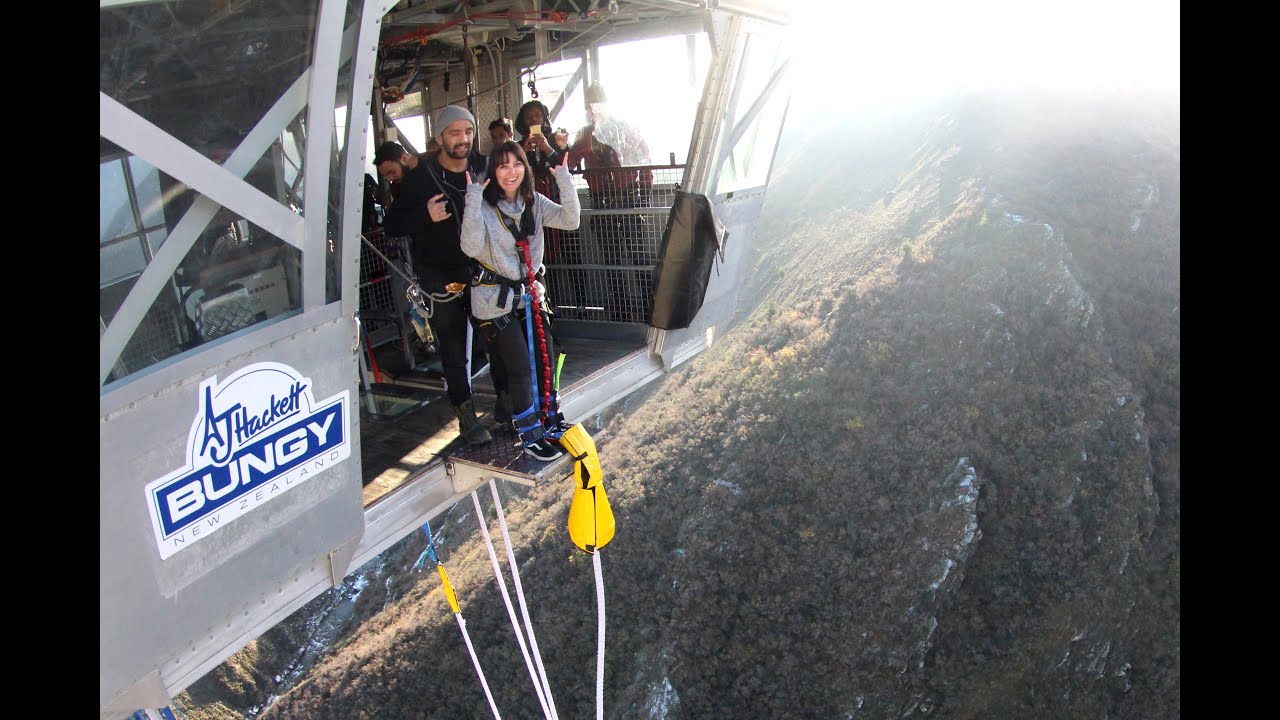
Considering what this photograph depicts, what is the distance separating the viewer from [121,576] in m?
3.05

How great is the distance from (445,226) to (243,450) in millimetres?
1699

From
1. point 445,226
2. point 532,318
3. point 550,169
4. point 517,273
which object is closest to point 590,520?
point 532,318

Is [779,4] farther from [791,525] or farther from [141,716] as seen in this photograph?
[791,525]

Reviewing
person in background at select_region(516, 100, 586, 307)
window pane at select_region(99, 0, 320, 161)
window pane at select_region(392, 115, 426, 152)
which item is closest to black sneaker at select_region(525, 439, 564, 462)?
person in background at select_region(516, 100, 586, 307)

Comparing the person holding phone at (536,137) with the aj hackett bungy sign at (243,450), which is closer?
the aj hackett bungy sign at (243,450)

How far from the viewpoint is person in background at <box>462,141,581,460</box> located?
428 cm

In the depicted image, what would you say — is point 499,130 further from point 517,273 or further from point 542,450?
point 542,450

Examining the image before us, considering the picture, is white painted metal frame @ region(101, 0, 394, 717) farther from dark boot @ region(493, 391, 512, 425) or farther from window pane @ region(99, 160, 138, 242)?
dark boot @ region(493, 391, 512, 425)

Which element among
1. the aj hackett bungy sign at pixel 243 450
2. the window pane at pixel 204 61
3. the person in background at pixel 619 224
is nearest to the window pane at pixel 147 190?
the window pane at pixel 204 61

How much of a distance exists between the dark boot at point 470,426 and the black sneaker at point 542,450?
430 millimetres

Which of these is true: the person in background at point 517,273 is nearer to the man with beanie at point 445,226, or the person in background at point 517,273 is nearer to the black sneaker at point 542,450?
the black sneaker at point 542,450

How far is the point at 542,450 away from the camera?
4.71 m

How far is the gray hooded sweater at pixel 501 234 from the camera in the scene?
4277 millimetres

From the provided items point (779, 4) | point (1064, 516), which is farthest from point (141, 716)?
point (1064, 516)
